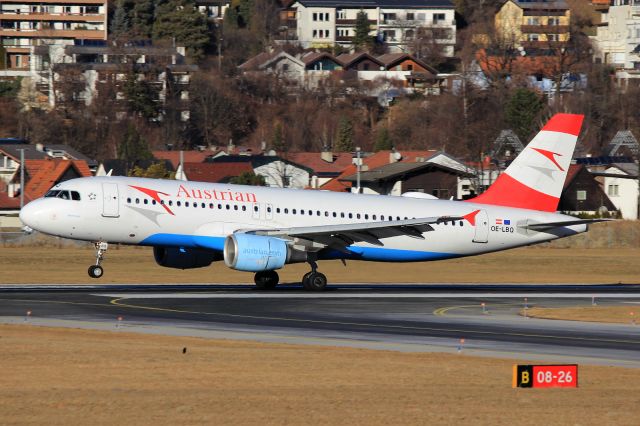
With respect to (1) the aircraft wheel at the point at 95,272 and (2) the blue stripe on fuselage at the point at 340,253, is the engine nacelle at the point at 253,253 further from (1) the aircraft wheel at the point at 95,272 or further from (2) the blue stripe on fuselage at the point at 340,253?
(1) the aircraft wheel at the point at 95,272

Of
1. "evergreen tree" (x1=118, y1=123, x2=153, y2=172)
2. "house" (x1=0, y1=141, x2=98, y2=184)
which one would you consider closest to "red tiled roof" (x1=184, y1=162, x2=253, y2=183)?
"evergreen tree" (x1=118, y1=123, x2=153, y2=172)

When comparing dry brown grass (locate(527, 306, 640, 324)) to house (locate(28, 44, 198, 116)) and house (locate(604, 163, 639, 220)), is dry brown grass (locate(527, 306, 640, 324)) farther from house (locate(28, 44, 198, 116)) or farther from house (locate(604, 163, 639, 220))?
house (locate(28, 44, 198, 116))

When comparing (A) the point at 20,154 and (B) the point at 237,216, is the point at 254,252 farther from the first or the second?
(A) the point at 20,154

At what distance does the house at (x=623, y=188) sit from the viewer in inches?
→ 4830

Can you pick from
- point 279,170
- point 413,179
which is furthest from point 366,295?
point 279,170

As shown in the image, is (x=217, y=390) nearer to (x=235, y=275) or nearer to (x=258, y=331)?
(x=258, y=331)

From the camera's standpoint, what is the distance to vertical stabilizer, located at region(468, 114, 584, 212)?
51.9 meters

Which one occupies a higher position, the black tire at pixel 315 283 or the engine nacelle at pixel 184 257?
the engine nacelle at pixel 184 257

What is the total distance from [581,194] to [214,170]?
112ft

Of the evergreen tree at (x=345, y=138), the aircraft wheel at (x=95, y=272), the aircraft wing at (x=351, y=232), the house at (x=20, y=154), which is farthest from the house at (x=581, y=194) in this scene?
the aircraft wheel at (x=95, y=272)

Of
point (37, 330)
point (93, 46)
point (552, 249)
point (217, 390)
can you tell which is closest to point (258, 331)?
point (37, 330)

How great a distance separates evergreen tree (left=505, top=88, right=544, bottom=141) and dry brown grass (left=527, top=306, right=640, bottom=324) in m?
107

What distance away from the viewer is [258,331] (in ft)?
109

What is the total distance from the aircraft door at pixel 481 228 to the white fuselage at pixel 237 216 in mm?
39
